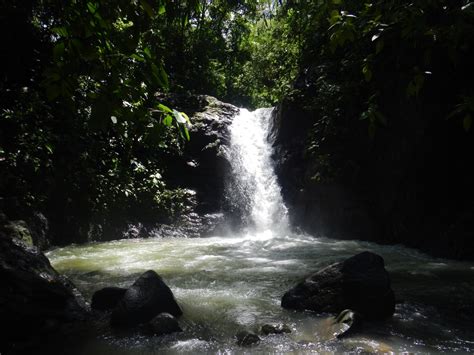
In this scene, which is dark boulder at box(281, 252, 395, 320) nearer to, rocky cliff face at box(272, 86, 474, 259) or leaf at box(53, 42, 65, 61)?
leaf at box(53, 42, 65, 61)

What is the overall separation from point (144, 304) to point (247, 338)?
102 centimetres

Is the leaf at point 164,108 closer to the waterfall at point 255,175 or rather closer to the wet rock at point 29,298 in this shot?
the wet rock at point 29,298

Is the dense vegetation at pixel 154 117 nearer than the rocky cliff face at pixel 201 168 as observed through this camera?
Yes

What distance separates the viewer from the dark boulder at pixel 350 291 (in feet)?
12.0

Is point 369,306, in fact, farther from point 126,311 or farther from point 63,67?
point 63,67

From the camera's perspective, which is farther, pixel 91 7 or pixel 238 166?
pixel 238 166

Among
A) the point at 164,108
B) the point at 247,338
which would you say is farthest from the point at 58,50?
the point at 247,338

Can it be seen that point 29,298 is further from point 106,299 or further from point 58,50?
point 58,50

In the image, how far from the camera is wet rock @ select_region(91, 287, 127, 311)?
3939mm

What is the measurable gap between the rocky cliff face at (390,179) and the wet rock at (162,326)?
18.1 ft

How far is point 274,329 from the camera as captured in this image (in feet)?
10.8

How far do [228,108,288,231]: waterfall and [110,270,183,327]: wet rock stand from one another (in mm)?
7634

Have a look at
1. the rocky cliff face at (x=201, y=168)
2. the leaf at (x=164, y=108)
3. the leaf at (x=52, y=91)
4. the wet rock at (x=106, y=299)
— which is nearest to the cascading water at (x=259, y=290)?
the wet rock at (x=106, y=299)

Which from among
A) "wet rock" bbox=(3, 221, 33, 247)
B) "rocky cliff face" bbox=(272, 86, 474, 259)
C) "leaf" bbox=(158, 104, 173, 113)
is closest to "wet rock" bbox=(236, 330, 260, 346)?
"leaf" bbox=(158, 104, 173, 113)
